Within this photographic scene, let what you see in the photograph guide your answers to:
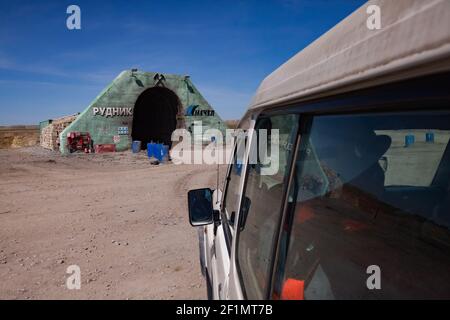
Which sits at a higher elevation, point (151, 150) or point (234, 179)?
point (234, 179)

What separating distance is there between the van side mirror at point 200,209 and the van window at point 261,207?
2.32 feet

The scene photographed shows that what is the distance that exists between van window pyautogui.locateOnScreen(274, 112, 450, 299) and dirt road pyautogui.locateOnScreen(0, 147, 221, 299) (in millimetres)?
3497

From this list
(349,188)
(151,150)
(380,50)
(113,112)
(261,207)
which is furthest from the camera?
(113,112)

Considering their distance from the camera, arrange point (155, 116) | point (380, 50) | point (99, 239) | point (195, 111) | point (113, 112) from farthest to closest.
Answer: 1. point (155, 116)
2. point (195, 111)
3. point (113, 112)
4. point (99, 239)
5. point (380, 50)

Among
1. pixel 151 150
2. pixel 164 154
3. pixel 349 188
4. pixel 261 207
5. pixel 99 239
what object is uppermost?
pixel 349 188

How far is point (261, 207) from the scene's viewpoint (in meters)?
2.13

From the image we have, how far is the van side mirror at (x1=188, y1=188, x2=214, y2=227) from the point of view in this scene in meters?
2.85

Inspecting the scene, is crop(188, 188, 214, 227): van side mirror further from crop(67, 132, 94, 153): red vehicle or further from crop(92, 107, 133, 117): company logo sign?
crop(92, 107, 133, 117): company logo sign

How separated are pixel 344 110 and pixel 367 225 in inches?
21.0

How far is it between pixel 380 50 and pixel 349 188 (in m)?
0.75

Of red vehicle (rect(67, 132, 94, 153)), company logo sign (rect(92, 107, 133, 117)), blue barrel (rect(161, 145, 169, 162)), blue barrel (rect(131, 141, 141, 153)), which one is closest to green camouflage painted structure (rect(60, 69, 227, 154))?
company logo sign (rect(92, 107, 133, 117))

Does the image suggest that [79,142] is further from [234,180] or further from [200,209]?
[234,180]

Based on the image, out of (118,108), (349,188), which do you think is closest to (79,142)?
(118,108)

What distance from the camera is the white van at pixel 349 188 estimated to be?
1.01m
